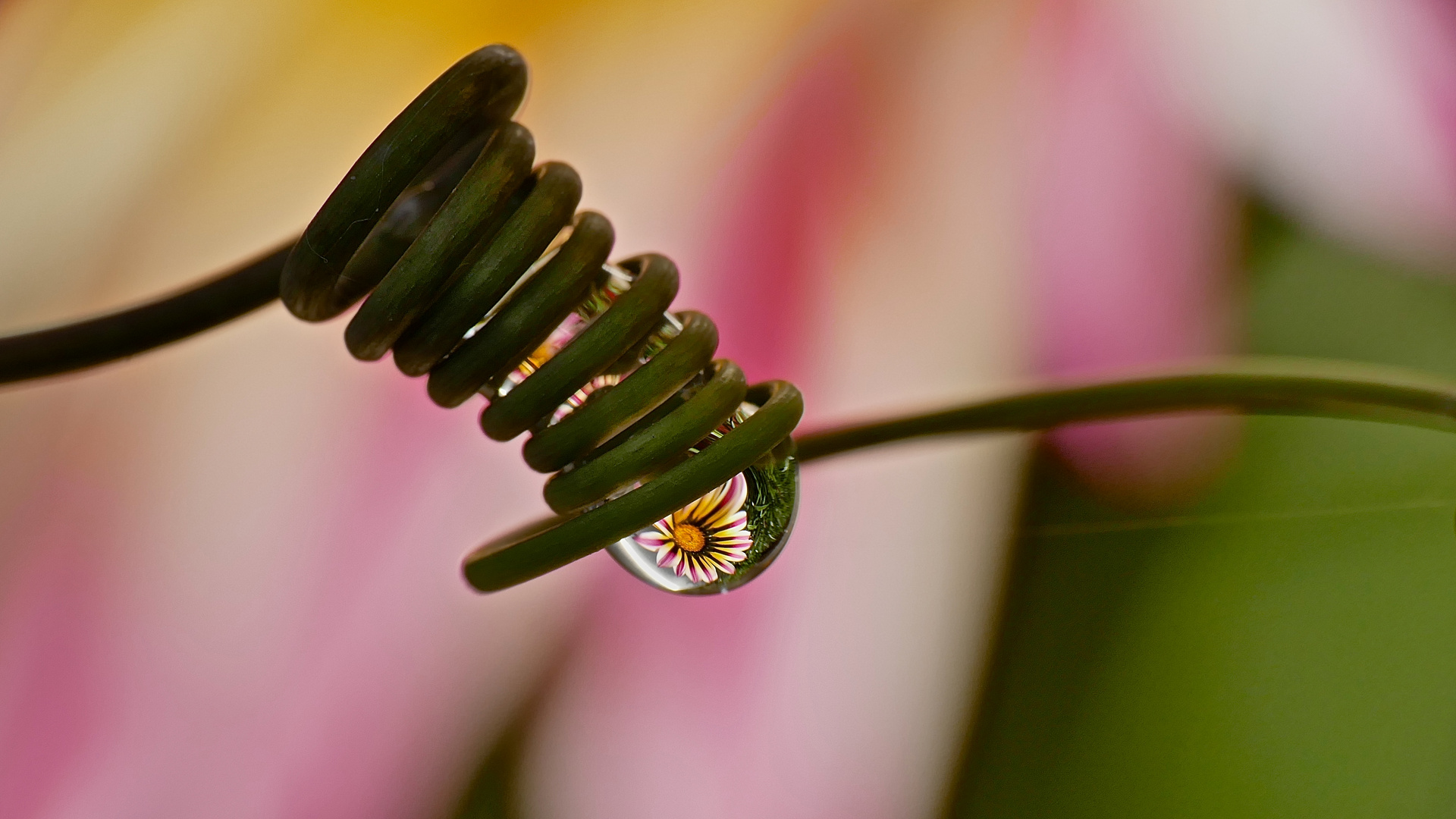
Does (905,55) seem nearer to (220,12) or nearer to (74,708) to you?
(220,12)

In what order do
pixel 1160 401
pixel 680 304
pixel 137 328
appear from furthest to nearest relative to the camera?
pixel 680 304 < pixel 1160 401 < pixel 137 328

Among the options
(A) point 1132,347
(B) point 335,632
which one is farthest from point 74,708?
(A) point 1132,347

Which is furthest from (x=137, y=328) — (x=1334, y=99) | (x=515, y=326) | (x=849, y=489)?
(x=1334, y=99)

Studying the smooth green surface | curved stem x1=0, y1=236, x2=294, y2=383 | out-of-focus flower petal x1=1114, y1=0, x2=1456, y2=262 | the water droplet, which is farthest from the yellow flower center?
out-of-focus flower petal x1=1114, y1=0, x2=1456, y2=262

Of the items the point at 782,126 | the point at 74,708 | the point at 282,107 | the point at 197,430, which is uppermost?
the point at 782,126

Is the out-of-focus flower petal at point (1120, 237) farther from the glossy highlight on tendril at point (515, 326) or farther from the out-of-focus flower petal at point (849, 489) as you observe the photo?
the glossy highlight on tendril at point (515, 326)

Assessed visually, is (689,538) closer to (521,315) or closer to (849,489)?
(521,315)
